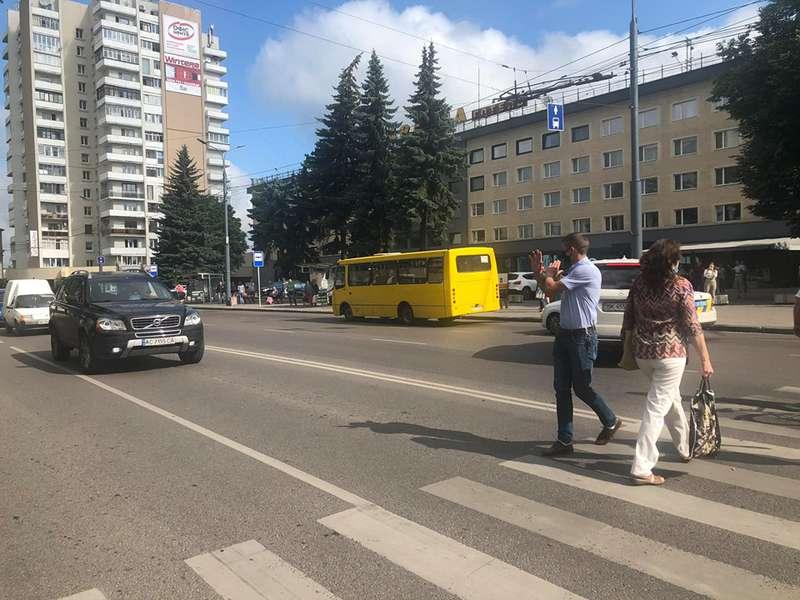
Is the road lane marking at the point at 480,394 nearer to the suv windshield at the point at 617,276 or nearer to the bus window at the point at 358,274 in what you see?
the suv windshield at the point at 617,276

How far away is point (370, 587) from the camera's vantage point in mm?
3291

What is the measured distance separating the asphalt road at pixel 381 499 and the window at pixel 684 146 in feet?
124

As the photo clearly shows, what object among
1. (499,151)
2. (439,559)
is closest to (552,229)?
(499,151)

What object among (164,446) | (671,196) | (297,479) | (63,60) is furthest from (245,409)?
(63,60)

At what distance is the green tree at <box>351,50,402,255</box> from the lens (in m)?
42.3

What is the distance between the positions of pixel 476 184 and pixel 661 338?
5344cm

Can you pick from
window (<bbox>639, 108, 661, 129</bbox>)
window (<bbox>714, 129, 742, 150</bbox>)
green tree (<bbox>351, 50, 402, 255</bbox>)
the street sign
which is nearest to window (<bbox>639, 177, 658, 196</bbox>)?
window (<bbox>639, 108, 661, 129</bbox>)

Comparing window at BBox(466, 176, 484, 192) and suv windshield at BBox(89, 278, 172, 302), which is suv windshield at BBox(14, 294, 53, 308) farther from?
window at BBox(466, 176, 484, 192)

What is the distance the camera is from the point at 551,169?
167ft

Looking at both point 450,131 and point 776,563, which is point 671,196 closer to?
point 450,131

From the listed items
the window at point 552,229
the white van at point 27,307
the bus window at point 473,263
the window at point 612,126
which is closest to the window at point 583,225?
the window at point 552,229

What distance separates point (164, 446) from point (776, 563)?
5069mm

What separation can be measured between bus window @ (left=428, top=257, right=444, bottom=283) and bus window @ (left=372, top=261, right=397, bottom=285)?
187 centimetres

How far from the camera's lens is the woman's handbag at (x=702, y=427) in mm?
5098
